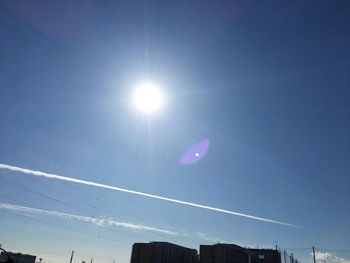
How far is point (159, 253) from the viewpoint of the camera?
125 meters

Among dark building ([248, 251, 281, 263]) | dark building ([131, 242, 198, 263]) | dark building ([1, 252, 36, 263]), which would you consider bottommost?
dark building ([1, 252, 36, 263])

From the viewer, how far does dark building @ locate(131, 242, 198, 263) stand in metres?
124

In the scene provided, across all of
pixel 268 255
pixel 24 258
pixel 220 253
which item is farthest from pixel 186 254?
pixel 24 258

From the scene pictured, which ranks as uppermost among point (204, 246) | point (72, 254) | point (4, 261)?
point (204, 246)

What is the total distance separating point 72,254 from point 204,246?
190 ft

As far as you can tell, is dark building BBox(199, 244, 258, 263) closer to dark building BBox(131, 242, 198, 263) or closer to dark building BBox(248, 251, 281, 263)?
dark building BBox(131, 242, 198, 263)

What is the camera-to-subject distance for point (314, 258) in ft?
370

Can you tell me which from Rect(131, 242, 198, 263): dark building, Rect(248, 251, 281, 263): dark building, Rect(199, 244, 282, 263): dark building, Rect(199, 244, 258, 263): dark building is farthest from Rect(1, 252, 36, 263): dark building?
Rect(248, 251, 281, 263): dark building

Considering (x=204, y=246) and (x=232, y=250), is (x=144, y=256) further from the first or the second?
(x=232, y=250)

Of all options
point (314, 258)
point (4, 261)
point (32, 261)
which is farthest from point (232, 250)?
point (4, 261)

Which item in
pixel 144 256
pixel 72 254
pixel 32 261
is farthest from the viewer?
pixel 32 261

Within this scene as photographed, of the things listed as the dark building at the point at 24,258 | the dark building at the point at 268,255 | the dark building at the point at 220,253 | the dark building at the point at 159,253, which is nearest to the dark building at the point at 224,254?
the dark building at the point at 220,253

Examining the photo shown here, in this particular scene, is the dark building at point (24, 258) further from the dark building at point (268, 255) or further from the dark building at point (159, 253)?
the dark building at point (268, 255)

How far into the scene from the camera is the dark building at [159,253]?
124m
